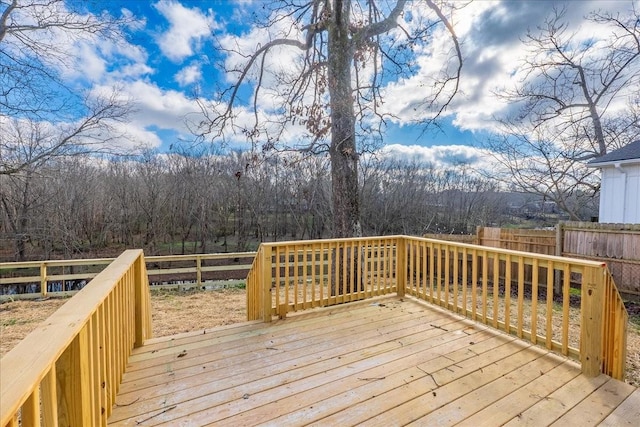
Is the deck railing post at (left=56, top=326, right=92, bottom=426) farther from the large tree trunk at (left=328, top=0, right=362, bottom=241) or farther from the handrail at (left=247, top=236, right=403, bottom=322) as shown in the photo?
the large tree trunk at (left=328, top=0, right=362, bottom=241)

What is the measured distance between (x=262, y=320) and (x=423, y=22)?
5.84 meters

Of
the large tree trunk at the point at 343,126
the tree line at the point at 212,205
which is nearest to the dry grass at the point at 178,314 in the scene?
the large tree trunk at the point at 343,126

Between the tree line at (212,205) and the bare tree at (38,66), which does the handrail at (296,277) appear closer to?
the bare tree at (38,66)

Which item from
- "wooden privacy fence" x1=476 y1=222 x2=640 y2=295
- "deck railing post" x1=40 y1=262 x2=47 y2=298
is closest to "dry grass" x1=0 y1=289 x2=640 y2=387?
"deck railing post" x1=40 y1=262 x2=47 y2=298

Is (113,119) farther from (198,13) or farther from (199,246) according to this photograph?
(199,246)

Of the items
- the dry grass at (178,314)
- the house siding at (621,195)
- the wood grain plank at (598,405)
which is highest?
the house siding at (621,195)

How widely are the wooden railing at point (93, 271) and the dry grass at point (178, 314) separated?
1.70 ft

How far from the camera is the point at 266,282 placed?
363cm

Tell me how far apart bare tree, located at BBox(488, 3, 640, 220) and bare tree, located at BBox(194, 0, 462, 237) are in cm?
826

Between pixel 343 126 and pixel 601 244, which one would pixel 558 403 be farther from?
pixel 601 244

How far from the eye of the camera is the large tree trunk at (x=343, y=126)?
541 centimetres

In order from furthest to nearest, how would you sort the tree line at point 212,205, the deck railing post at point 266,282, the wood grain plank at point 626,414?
1. the tree line at point 212,205
2. the deck railing post at point 266,282
3. the wood grain plank at point 626,414

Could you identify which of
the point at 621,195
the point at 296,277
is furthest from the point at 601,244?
the point at 296,277

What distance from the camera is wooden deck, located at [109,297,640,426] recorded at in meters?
2.01
